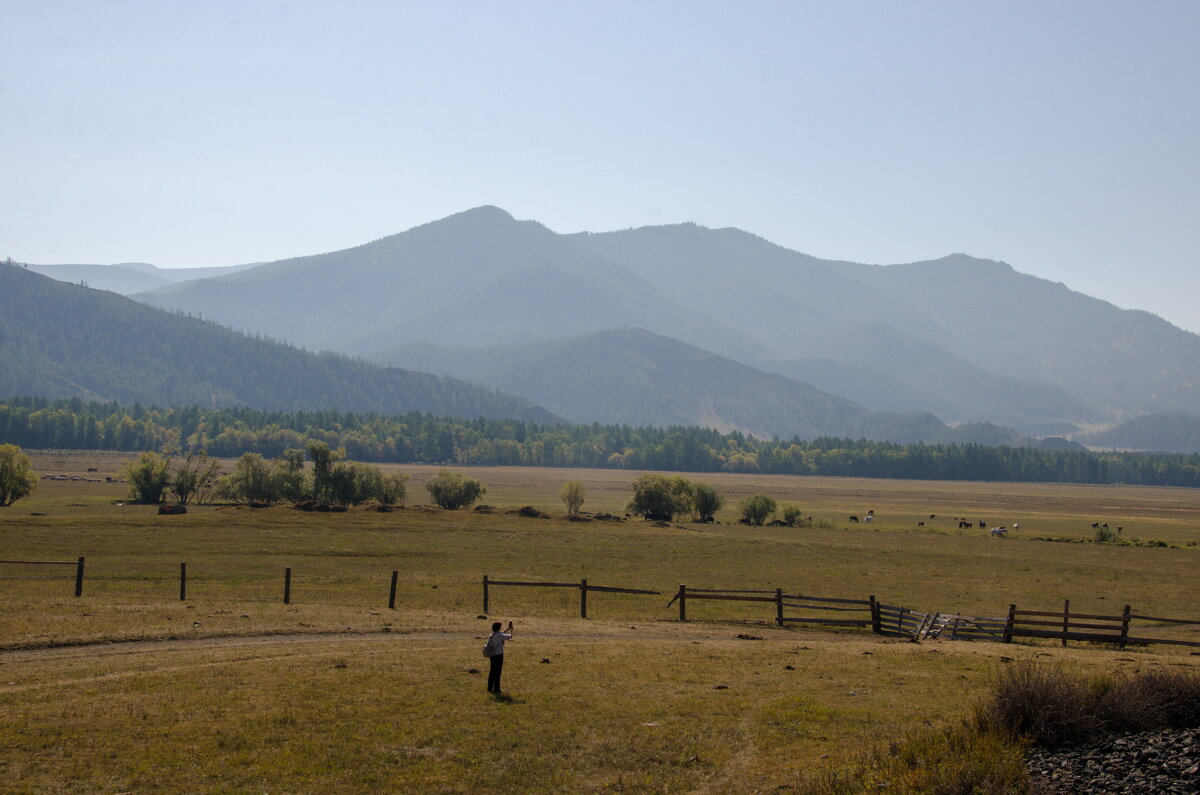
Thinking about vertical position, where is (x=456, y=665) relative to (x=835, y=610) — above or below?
above

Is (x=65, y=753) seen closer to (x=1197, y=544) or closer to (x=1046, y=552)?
(x=1046, y=552)

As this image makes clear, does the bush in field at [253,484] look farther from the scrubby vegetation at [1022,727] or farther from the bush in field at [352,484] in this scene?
the scrubby vegetation at [1022,727]

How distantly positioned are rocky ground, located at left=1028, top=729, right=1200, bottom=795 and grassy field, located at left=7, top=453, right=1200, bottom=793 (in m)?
3.76

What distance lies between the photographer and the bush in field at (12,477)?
3489 inches

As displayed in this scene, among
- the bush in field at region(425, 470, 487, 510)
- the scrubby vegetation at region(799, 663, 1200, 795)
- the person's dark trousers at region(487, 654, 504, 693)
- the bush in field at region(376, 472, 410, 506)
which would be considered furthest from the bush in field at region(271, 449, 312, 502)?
the scrubby vegetation at region(799, 663, 1200, 795)

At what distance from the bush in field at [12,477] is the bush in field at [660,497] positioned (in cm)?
6309

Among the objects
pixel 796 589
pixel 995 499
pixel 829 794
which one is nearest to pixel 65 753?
pixel 829 794

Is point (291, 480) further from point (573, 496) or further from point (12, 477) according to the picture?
point (573, 496)

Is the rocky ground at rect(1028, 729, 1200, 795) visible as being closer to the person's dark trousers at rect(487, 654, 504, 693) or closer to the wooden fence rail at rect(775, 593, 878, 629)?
the person's dark trousers at rect(487, 654, 504, 693)

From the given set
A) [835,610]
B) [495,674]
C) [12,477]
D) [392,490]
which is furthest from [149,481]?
[495,674]

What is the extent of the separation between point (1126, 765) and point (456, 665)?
642 inches

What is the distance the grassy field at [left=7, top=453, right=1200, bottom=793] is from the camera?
659 inches

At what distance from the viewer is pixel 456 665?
2462 cm

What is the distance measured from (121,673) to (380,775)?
32.7 ft
